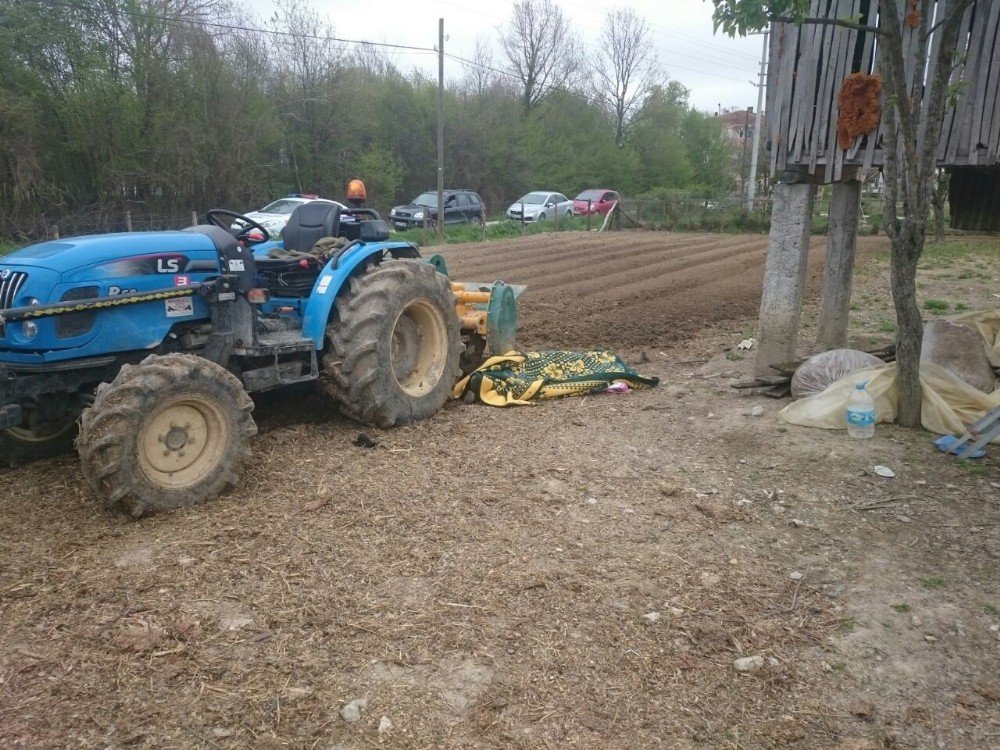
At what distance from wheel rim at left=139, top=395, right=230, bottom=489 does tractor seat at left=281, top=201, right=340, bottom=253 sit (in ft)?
7.50

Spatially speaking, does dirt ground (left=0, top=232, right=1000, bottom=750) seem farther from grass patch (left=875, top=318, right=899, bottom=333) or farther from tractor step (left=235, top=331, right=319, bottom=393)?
grass patch (left=875, top=318, right=899, bottom=333)

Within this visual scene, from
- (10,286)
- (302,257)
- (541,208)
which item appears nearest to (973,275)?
(302,257)

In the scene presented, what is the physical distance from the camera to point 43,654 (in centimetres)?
317

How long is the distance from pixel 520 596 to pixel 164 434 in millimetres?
2058

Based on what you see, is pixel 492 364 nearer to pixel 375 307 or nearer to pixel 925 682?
pixel 375 307

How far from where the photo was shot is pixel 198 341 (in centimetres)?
504

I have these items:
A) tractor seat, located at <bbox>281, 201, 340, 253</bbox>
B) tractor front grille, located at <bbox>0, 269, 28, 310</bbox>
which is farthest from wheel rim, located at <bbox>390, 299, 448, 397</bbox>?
tractor front grille, located at <bbox>0, 269, 28, 310</bbox>

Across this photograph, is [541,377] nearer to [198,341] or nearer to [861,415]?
[861,415]

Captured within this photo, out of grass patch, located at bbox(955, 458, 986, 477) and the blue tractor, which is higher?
the blue tractor

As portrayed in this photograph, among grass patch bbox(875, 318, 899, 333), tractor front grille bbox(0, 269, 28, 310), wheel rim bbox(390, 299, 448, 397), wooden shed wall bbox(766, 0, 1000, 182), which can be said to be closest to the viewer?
tractor front grille bbox(0, 269, 28, 310)

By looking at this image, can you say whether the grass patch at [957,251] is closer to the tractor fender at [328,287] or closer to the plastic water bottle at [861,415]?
the plastic water bottle at [861,415]

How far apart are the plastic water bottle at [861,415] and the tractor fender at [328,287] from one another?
11.7 ft

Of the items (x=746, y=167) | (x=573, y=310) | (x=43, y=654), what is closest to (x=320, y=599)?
(x=43, y=654)

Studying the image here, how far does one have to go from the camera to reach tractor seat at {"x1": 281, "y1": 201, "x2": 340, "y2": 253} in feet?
21.1
